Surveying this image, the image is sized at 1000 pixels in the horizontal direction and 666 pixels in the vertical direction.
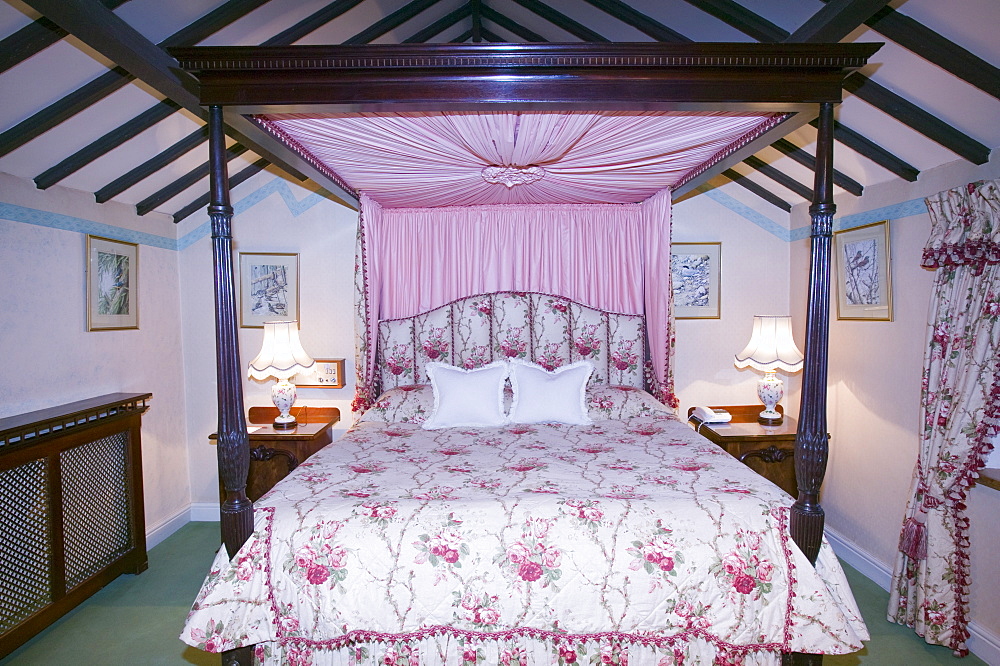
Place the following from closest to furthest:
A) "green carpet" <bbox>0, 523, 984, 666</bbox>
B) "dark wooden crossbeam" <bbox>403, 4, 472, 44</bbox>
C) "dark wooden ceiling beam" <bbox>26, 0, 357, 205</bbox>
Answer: "dark wooden ceiling beam" <bbox>26, 0, 357, 205</bbox> < "green carpet" <bbox>0, 523, 984, 666</bbox> < "dark wooden crossbeam" <bbox>403, 4, 472, 44</bbox>

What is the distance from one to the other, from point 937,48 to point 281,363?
381cm

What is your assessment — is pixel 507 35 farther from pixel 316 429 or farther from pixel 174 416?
pixel 174 416

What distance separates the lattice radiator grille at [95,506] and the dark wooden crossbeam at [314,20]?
248cm

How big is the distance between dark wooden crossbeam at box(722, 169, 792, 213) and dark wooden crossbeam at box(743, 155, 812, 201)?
271mm

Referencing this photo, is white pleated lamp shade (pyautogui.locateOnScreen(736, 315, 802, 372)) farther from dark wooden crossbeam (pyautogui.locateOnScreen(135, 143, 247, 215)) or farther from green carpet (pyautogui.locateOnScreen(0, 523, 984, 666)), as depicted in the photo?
dark wooden crossbeam (pyautogui.locateOnScreen(135, 143, 247, 215))

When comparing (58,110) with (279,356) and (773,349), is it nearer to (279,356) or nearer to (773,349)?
(279,356)

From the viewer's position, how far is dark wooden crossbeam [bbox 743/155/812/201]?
12.5 ft

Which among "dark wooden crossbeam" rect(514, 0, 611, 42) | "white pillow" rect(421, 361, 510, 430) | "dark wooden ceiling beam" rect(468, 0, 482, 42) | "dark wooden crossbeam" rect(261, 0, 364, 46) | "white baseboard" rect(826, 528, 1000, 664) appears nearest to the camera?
"white baseboard" rect(826, 528, 1000, 664)

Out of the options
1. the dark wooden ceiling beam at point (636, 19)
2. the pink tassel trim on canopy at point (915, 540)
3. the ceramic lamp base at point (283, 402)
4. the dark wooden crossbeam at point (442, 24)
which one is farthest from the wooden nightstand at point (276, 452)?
the pink tassel trim on canopy at point (915, 540)

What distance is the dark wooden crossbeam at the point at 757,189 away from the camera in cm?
416

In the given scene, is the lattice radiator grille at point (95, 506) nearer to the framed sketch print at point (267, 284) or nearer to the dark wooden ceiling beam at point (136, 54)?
the framed sketch print at point (267, 284)

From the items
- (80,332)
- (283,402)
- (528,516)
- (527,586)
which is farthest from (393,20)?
(527,586)

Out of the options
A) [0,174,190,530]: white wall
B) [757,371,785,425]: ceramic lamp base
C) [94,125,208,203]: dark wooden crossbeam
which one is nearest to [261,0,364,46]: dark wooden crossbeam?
[94,125,208,203]: dark wooden crossbeam

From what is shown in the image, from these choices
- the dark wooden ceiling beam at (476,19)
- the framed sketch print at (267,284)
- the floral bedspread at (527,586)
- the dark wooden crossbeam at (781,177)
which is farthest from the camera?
the framed sketch print at (267,284)
